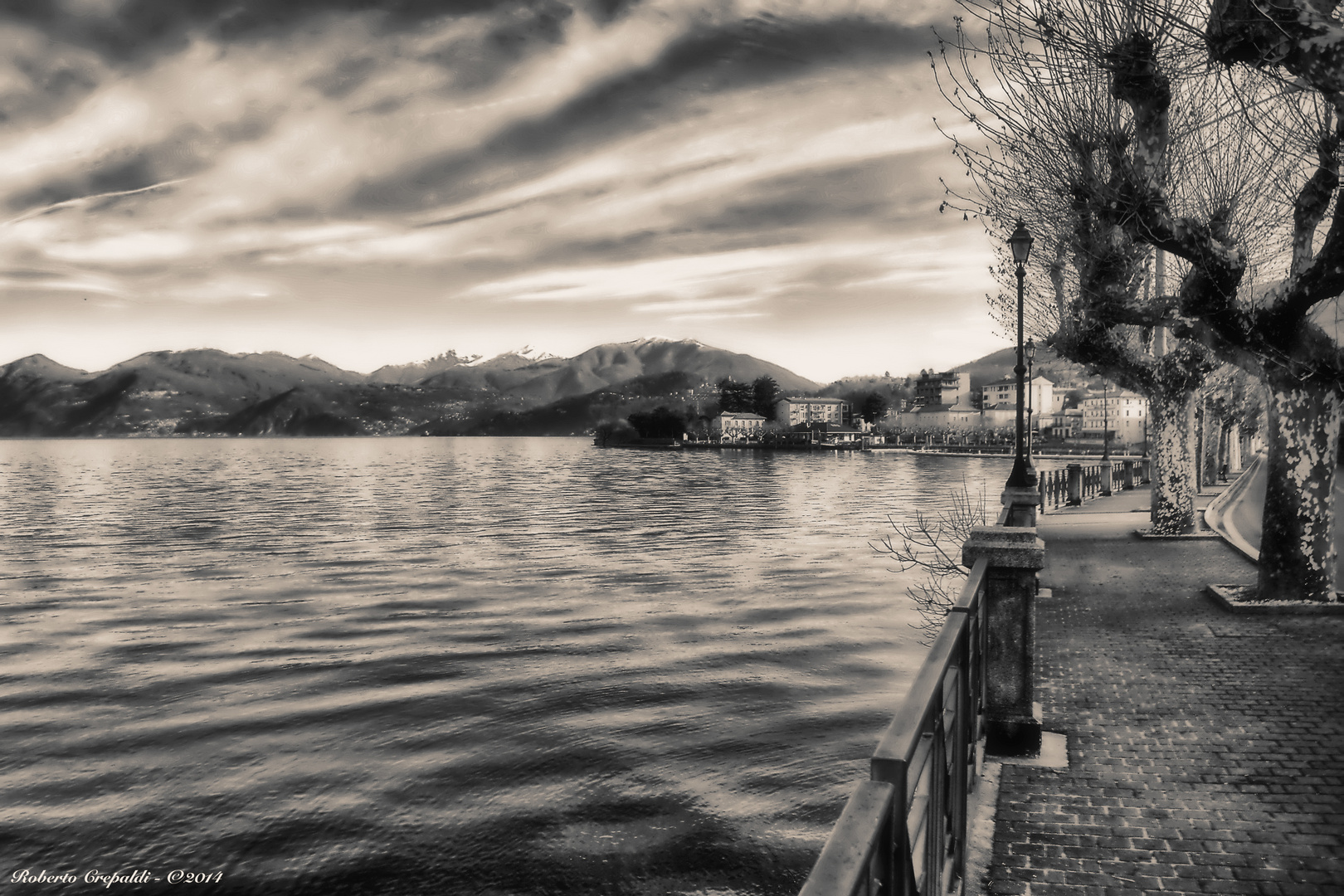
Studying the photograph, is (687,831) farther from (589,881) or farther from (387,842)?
(387,842)

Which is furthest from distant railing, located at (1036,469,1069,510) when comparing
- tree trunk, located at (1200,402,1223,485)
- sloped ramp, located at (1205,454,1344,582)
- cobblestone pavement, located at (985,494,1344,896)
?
cobblestone pavement, located at (985,494,1344,896)

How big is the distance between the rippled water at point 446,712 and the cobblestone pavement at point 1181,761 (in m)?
3.28

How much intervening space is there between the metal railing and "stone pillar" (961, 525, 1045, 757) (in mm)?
145

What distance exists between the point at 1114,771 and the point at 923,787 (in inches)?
75.5

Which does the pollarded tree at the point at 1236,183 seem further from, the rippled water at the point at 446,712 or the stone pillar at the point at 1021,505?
the rippled water at the point at 446,712

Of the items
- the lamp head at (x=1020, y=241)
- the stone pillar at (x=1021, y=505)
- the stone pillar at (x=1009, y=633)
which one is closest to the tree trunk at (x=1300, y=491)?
the stone pillar at (x=1021, y=505)

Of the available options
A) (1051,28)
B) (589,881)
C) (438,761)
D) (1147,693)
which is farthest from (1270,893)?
(438,761)

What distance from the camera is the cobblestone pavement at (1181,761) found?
16.3 feet

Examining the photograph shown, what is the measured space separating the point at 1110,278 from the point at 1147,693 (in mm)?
7437

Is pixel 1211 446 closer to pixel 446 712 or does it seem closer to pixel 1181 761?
pixel 446 712

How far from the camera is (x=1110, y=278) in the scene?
1346 cm

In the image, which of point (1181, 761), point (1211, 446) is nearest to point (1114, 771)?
point (1181, 761)

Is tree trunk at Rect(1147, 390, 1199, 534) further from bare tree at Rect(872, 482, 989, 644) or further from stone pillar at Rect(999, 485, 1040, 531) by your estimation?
stone pillar at Rect(999, 485, 1040, 531)

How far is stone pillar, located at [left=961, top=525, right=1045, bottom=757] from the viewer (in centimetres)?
645
